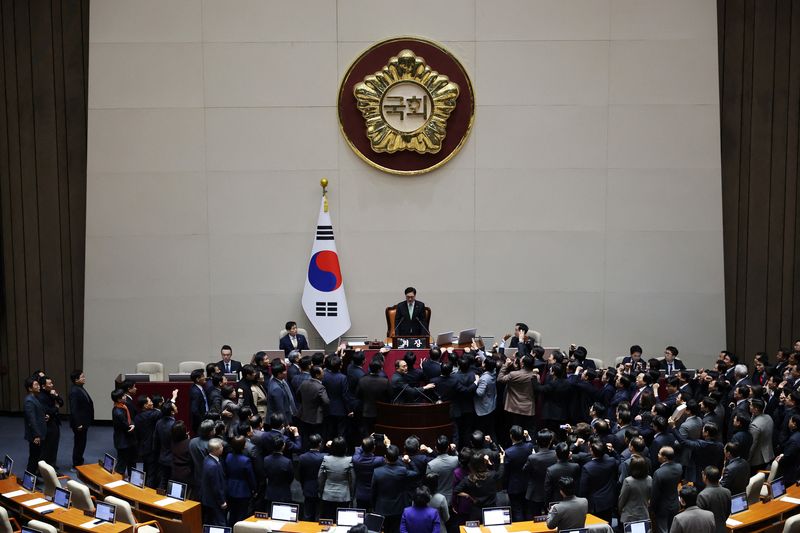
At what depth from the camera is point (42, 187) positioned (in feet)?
53.1

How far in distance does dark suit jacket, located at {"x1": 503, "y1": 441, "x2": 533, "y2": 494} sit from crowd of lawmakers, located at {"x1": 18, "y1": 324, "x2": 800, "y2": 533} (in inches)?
0.7

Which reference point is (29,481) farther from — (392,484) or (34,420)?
(392,484)

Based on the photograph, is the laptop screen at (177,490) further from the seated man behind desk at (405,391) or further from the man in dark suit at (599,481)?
the man in dark suit at (599,481)

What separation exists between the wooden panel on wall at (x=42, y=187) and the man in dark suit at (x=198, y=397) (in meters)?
5.57

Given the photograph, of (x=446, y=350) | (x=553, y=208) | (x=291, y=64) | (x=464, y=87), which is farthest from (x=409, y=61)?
(x=446, y=350)

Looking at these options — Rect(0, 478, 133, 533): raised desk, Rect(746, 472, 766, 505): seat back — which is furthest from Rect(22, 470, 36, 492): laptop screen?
Rect(746, 472, 766, 505): seat back

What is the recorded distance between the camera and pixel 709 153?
15.6 metres

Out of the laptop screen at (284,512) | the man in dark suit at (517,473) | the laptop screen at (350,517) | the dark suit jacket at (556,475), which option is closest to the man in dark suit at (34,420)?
the laptop screen at (284,512)

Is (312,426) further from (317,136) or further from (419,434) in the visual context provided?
(317,136)

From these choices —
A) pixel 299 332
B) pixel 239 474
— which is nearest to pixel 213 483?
pixel 239 474

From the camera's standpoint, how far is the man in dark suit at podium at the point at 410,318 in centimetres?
1454

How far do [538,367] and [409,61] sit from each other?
6021mm

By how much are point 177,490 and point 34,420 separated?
339cm

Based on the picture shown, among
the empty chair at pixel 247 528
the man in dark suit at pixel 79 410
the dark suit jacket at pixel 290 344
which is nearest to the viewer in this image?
the empty chair at pixel 247 528
